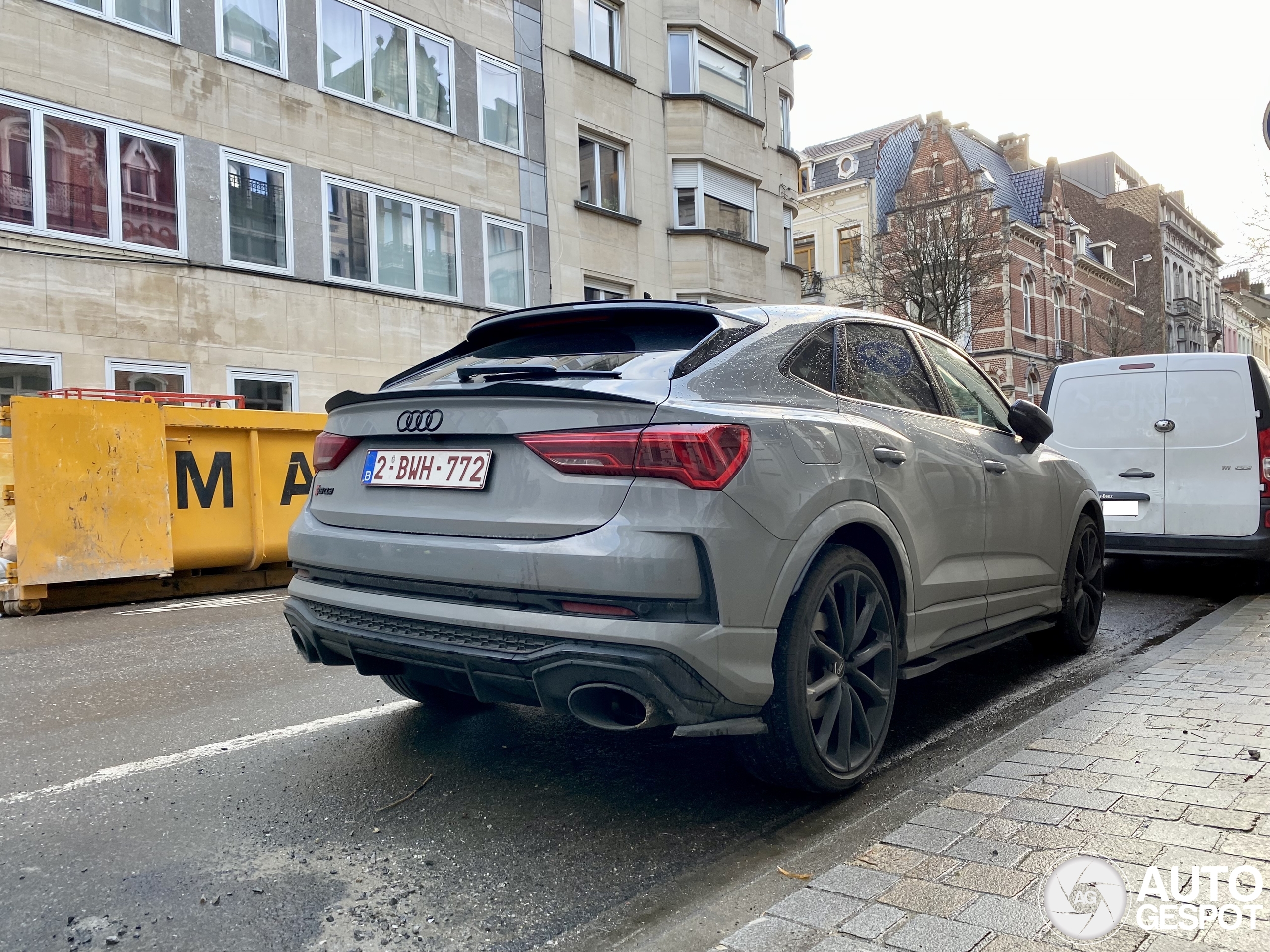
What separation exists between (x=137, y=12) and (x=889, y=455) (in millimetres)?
13847

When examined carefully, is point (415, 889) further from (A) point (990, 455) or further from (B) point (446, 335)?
(B) point (446, 335)

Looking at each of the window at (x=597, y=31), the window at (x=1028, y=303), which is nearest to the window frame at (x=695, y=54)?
the window at (x=597, y=31)

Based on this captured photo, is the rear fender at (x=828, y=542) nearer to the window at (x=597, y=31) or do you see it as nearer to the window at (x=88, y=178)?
the window at (x=88, y=178)

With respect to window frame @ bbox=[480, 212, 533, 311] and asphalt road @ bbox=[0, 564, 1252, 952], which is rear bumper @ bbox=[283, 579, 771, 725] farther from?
window frame @ bbox=[480, 212, 533, 311]

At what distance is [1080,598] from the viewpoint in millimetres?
5402

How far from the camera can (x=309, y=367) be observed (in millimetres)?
14742

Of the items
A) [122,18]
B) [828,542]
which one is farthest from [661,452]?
[122,18]

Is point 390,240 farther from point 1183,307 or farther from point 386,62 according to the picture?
point 1183,307

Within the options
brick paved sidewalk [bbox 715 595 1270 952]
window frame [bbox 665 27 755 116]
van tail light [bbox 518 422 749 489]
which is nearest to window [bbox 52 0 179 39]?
window frame [bbox 665 27 755 116]

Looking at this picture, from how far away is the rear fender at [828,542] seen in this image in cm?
288

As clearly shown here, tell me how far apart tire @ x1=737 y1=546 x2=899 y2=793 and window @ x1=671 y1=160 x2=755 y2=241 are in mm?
18450

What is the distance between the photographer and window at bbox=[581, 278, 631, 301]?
63.4ft

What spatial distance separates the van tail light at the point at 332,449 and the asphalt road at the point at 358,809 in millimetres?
1097

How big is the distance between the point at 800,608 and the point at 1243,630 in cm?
419
